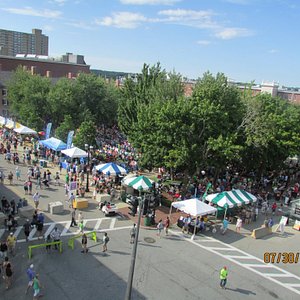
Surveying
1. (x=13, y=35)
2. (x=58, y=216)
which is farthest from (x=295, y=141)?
(x=13, y=35)

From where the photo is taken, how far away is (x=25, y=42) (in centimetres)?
17838

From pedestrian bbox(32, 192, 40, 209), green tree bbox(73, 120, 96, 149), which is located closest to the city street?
pedestrian bbox(32, 192, 40, 209)

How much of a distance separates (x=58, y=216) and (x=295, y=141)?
24.2 metres

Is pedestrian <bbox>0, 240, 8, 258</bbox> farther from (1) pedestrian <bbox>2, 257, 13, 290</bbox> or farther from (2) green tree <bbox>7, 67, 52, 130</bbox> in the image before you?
(2) green tree <bbox>7, 67, 52, 130</bbox>

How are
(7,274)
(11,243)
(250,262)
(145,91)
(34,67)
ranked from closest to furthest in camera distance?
(7,274), (11,243), (250,262), (145,91), (34,67)

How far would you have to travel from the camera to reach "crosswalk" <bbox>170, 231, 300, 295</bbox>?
17.3 metres

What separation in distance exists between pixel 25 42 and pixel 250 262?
7357 inches

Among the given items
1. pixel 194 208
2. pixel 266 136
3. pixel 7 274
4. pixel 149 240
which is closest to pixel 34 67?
pixel 266 136

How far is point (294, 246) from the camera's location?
72.8ft

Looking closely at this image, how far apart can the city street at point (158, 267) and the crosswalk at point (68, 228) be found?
0.18ft

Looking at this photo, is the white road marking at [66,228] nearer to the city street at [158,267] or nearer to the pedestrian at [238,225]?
the city street at [158,267]

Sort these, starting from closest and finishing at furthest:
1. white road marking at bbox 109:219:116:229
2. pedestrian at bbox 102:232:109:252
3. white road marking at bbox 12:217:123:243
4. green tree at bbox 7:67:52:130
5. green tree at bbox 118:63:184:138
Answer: pedestrian at bbox 102:232:109:252, white road marking at bbox 12:217:123:243, white road marking at bbox 109:219:116:229, green tree at bbox 118:63:184:138, green tree at bbox 7:67:52:130

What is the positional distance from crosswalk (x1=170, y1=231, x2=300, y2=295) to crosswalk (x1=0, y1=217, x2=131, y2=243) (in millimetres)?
4512
